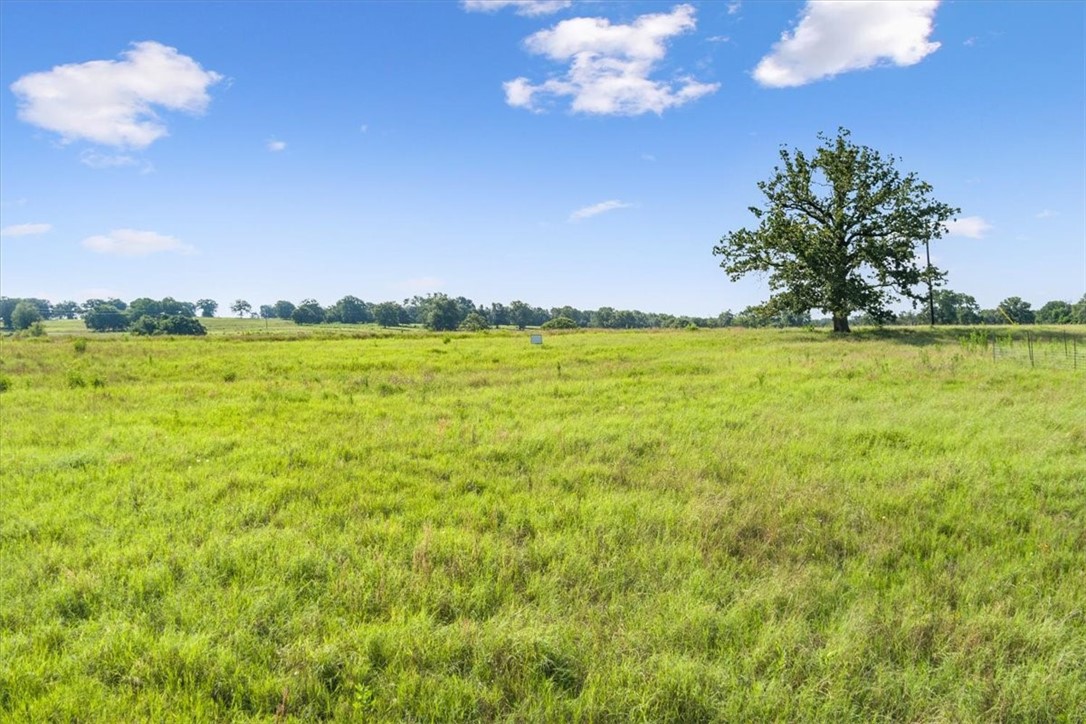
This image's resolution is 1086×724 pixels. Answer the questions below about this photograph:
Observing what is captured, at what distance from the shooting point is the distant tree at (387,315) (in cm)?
13500

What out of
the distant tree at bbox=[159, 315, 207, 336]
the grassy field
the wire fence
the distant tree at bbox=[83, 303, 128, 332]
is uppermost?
the distant tree at bbox=[83, 303, 128, 332]

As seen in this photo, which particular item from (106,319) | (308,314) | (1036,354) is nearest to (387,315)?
(308,314)

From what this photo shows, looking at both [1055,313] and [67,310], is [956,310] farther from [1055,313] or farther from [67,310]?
[67,310]

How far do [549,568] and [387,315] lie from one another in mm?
135980

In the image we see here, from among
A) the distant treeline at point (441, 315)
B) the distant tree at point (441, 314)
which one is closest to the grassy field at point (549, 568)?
the distant treeline at point (441, 315)

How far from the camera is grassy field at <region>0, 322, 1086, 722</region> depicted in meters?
3.79

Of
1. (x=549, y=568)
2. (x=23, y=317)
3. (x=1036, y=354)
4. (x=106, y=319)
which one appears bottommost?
(x=549, y=568)

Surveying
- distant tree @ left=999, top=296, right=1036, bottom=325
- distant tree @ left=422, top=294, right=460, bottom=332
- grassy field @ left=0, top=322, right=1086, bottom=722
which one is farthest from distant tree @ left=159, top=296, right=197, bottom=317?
distant tree @ left=999, top=296, right=1036, bottom=325

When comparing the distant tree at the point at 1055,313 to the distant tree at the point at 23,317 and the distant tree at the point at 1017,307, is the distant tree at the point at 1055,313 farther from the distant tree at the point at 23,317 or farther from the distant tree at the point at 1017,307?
the distant tree at the point at 23,317

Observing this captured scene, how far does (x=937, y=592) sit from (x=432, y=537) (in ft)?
16.1

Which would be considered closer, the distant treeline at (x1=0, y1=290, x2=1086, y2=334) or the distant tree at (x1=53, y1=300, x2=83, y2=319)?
the distant treeline at (x1=0, y1=290, x2=1086, y2=334)

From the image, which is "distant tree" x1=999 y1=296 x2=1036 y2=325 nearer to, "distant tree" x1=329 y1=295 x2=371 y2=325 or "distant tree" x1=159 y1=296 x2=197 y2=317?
"distant tree" x1=329 y1=295 x2=371 y2=325

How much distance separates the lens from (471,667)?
409cm

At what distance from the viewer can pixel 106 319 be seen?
409 ft
